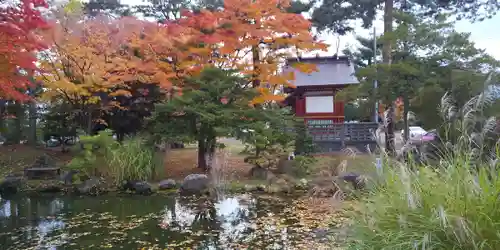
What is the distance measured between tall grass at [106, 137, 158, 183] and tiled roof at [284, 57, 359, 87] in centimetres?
686

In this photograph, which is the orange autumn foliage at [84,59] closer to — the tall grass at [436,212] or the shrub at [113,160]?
the shrub at [113,160]

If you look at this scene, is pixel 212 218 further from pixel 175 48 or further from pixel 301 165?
pixel 175 48

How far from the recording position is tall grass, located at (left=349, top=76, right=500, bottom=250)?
232 cm

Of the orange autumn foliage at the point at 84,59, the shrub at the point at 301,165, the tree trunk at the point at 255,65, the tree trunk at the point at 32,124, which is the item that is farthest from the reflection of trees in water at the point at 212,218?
the tree trunk at the point at 32,124

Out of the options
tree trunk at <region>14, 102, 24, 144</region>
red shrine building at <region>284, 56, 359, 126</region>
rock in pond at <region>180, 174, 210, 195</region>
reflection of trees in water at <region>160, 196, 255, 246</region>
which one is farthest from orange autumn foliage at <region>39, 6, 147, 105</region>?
red shrine building at <region>284, 56, 359, 126</region>

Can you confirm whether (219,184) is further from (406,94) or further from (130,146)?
(406,94)

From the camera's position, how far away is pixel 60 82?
1009 centimetres

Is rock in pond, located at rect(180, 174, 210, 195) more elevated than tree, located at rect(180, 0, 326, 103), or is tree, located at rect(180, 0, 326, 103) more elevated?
tree, located at rect(180, 0, 326, 103)

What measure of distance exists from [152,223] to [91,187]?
3351mm

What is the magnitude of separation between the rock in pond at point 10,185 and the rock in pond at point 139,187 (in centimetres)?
253

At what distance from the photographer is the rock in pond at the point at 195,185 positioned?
27.3ft

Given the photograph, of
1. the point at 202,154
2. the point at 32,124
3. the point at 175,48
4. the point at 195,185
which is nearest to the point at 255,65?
the point at 175,48

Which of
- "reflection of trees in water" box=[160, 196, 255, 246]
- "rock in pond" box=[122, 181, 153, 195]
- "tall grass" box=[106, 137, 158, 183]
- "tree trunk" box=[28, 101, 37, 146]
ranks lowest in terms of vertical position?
"reflection of trees in water" box=[160, 196, 255, 246]

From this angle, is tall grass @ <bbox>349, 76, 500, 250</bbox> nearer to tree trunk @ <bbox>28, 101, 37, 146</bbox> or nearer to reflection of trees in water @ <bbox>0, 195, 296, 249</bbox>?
reflection of trees in water @ <bbox>0, 195, 296, 249</bbox>
